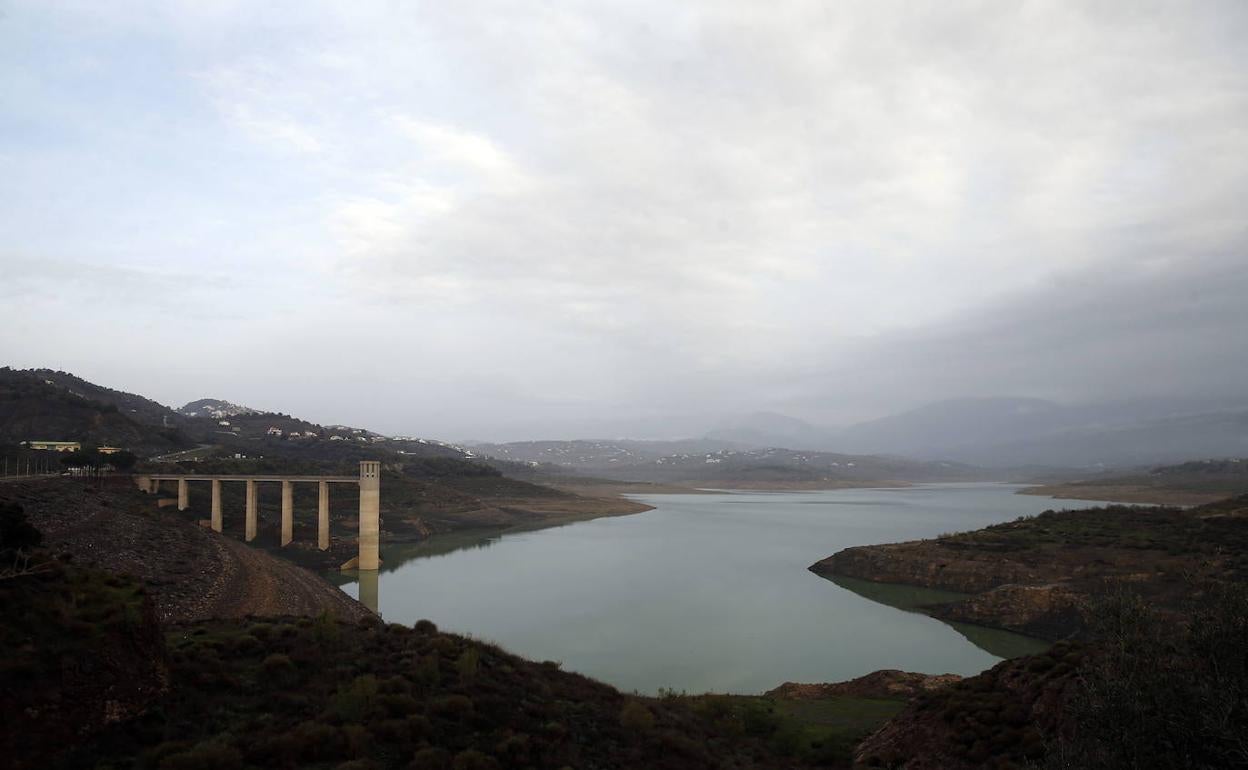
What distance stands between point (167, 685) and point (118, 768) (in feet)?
8.51

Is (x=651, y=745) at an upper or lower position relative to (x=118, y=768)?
lower

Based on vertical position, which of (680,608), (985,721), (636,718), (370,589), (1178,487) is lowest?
(370,589)

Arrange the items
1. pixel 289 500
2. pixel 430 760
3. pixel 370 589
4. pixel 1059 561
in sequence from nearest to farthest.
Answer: pixel 430 760, pixel 1059 561, pixel 370 589, pixel 289 500

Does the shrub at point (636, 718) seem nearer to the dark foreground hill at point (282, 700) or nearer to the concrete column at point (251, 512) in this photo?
the dark foreground hill at point (282, 700)

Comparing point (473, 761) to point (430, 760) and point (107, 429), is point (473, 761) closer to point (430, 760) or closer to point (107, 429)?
point (430, 760)

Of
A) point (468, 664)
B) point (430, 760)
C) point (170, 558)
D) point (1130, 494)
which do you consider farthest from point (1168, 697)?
point (1130, 494)

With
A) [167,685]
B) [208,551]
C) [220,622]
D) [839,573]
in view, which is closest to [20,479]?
[208,551]

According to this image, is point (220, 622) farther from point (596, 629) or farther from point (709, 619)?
point (709, 619)

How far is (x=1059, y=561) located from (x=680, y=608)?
23.9m

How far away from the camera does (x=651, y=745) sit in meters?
13.1

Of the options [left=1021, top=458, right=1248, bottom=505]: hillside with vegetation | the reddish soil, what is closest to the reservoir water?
the reddish soil

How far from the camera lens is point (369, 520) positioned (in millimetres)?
50531

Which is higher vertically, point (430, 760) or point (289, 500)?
point (430, 760)

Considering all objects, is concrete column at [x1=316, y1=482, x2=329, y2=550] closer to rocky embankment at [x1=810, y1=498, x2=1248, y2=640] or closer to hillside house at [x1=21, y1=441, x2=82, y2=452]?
hillside house at [x1=21, y1=441, x2=82, y2=452]
